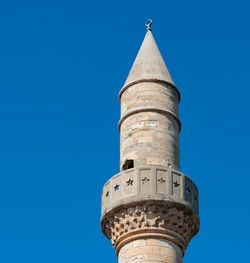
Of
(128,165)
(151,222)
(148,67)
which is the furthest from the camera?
(148,67)

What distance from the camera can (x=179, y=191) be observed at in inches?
543

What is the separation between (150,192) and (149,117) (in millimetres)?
1891

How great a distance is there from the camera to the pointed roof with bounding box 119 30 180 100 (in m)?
15.6

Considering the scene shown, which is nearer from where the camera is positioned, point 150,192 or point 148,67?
point 150,192

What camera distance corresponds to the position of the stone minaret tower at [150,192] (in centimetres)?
1345

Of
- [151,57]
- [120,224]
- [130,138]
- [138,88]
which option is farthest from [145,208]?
[151,57]

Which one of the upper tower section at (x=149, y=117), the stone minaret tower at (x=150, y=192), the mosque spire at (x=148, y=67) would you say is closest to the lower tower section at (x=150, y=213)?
the stone minaret tower at (x=150, y=192)

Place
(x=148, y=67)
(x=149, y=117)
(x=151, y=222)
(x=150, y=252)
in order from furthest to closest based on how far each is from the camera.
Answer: (x=148, y=67)
(x=149, y=117)
(x=151, y=222)
(x=150, y=252)

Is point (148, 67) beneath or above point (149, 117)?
above

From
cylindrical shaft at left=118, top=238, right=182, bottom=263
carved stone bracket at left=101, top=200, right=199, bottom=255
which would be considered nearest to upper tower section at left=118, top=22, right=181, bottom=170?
carved stone bracket at left=101, top=200, right=199, bottom=255

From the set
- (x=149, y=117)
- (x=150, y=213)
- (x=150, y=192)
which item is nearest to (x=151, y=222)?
(x=150, y=213)

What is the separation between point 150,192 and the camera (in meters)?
13.5

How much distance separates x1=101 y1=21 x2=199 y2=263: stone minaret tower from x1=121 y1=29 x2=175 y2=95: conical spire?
1.16 feet

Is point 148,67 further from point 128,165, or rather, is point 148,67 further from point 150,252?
point 150,252
